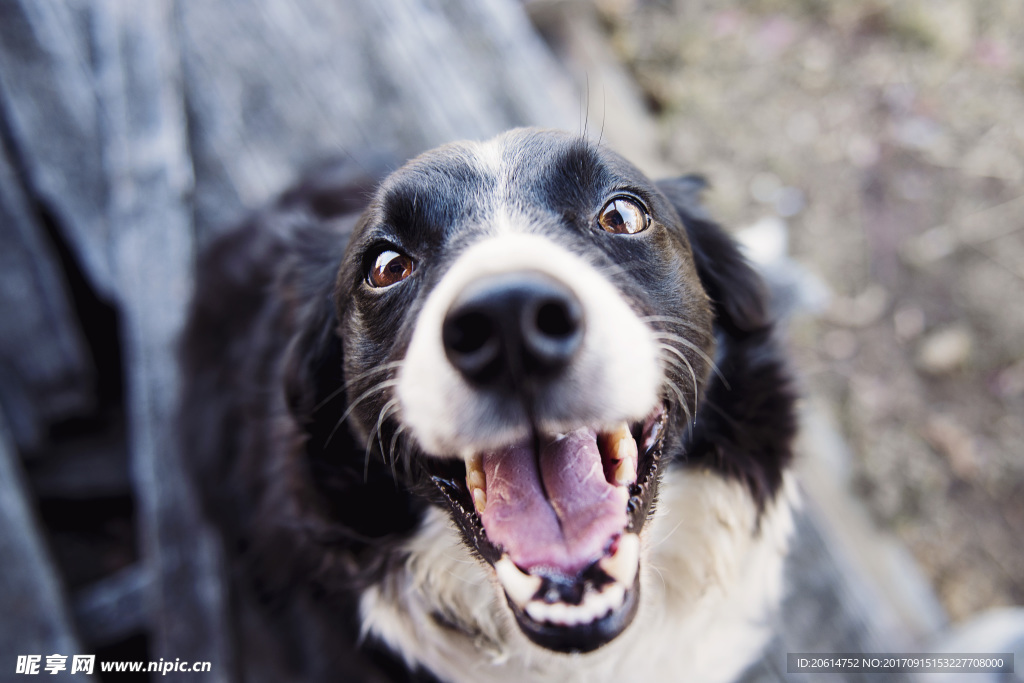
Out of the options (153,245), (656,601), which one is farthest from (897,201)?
(153,245)

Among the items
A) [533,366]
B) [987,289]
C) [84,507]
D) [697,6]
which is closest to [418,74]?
[533,366]

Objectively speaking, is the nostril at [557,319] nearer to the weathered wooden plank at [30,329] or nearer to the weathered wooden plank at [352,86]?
the weathered wooden plank at [352,86]

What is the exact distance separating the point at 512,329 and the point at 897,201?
326 cm

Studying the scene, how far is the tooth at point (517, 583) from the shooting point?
1195 mm

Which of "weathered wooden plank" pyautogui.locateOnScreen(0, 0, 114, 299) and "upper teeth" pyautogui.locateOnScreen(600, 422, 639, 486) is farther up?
"weathered wooden plank" pyautogui.locateOnScreen(0, 0, 114, 299)

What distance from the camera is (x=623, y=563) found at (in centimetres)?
121

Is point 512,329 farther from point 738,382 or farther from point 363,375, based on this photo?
point 738,382

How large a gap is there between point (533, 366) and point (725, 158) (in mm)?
3069

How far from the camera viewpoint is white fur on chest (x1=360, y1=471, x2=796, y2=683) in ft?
5.42

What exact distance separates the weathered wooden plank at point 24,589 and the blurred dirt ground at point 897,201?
2640mm

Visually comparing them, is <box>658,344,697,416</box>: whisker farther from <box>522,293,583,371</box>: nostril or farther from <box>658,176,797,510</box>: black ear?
<box>522,293,583,371</box>: nostril

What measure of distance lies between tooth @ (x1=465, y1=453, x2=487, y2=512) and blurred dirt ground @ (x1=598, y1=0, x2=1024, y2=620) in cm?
185

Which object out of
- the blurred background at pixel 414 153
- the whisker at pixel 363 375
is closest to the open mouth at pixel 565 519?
the whisker at pixel 363 375

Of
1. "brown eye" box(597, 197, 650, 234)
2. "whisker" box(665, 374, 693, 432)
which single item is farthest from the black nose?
"brown eye" box(597, 197, 650, 234)
